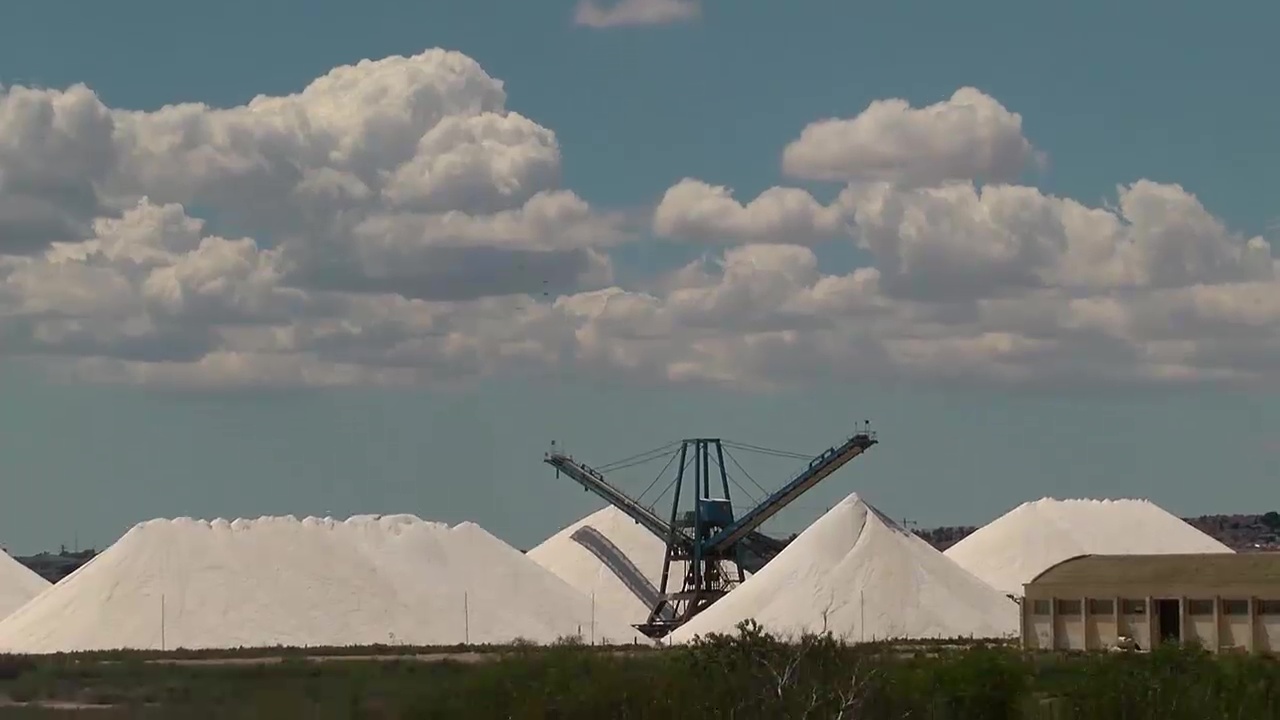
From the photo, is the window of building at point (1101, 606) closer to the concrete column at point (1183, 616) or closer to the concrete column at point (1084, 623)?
the concrete column at point (1084, 623)

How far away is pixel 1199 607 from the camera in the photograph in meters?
64.4

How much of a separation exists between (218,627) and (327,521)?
11.6m

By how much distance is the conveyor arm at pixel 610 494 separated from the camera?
9456 centimetres

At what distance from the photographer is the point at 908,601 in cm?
7844

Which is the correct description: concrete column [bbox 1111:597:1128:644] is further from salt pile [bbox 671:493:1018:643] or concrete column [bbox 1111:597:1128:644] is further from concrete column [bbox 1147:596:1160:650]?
salt pile [bbox 671:493:1018:643]

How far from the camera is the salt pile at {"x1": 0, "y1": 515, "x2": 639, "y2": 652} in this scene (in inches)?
3167

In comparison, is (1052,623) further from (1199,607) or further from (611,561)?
(611,561)

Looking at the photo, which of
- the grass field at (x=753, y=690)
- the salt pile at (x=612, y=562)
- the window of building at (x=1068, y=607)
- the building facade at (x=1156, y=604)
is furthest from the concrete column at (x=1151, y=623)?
the salt pile at (x=612, y=562)

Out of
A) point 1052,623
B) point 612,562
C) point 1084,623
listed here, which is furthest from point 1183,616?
point 612,562

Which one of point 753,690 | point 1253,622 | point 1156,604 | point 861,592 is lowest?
point 753,690

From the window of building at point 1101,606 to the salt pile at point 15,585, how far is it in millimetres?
53517

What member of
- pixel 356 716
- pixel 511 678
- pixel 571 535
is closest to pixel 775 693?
pixel 511 678

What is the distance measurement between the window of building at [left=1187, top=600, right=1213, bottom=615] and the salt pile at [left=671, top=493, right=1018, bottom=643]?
1265cm

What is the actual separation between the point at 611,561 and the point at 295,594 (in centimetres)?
2890
